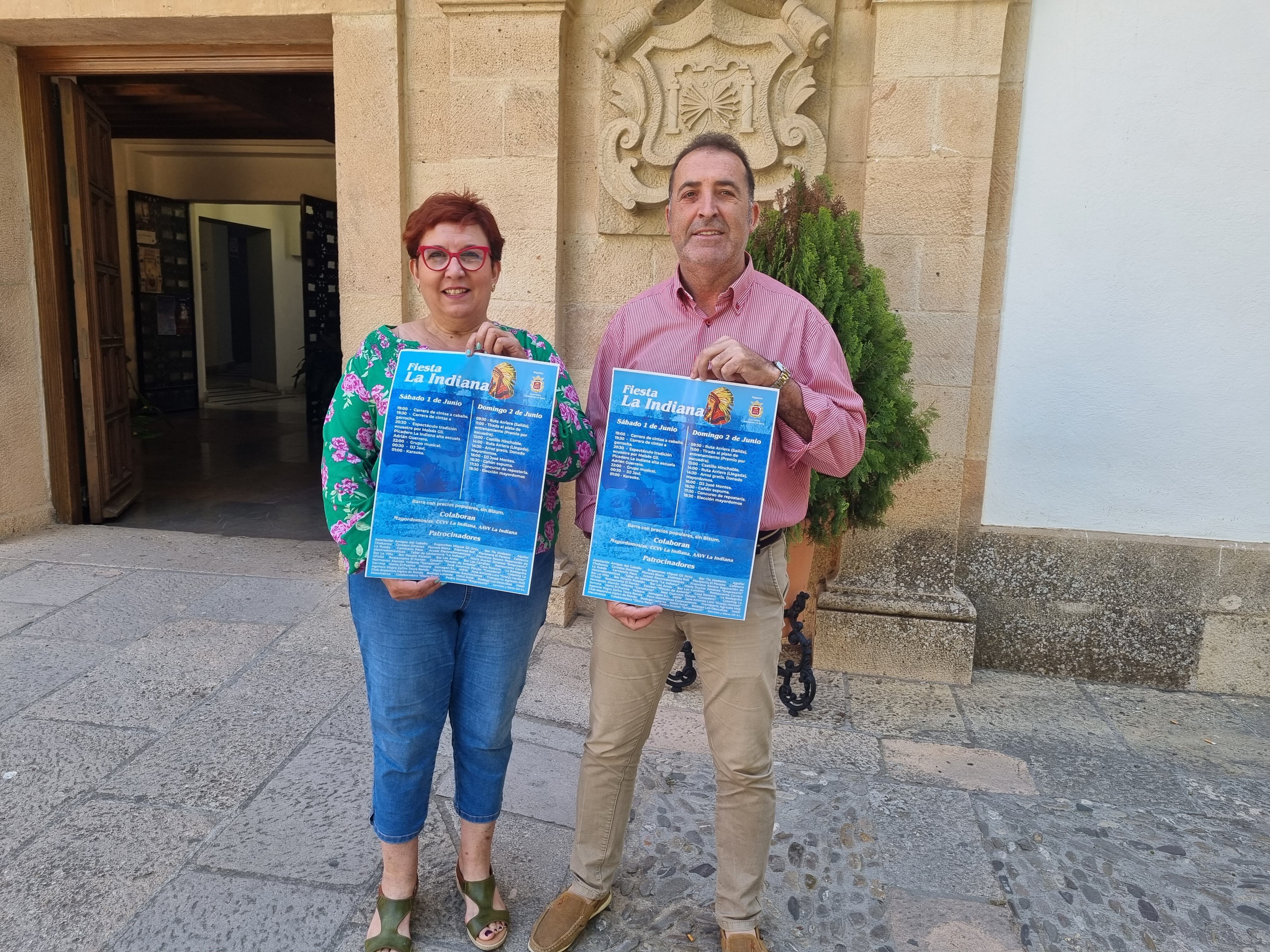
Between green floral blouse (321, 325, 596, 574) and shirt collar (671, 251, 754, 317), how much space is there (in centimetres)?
35

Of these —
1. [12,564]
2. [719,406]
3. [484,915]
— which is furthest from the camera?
[12,564]

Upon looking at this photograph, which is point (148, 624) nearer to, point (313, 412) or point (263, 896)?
point (263, 896)

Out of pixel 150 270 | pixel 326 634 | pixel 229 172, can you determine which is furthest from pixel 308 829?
pixel 229 172

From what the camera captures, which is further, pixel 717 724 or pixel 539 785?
pixel 539 785

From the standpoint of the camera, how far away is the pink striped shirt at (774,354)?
194 centimetres

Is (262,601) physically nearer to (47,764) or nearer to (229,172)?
(47,764)

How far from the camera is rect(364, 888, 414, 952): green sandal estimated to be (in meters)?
2.14

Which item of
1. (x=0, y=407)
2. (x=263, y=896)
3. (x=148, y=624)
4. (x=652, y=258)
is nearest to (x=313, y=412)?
(x=0, y=407)

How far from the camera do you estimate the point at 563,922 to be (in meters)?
2.22

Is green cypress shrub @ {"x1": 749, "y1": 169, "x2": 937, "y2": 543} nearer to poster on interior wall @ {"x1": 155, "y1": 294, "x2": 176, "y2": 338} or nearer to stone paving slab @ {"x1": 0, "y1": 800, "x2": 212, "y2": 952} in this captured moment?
stone paving slab @ {"x1": 0, "y1": 800, "x2": 212, "y2": 952}

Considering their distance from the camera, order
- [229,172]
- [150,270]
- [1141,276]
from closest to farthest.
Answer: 1. [1141,276]
2. [150,270]
3. [229,172]

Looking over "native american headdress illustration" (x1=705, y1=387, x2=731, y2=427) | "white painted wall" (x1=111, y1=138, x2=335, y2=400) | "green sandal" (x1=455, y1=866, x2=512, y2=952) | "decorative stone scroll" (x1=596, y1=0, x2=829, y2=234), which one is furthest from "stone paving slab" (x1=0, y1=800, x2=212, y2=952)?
"white painted wall" (x1=111, y1=138, x2=335, y2=400)

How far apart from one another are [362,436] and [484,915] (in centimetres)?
129

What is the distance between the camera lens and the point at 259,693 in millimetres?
3533
